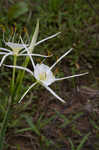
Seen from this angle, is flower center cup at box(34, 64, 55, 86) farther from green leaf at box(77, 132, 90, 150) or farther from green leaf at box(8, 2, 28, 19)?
green leaf at box(8, 2, 28, 19)

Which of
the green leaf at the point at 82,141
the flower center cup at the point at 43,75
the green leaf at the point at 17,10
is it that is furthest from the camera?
the green leaf at the point at 17,10

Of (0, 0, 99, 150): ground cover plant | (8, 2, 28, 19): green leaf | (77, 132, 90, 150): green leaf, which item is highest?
(8, 2, 28, 19): green leaf

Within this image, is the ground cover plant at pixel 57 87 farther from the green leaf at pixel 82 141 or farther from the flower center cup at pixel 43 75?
the flower center cup at pixel 43 75

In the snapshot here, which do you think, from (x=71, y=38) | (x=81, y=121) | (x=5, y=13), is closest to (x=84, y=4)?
(x=71, y=38)

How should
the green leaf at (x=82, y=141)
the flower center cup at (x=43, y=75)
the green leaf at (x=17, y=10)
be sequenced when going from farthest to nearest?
1. the green leaf at (x=17, y=10)
2. the green leaf at (x=82, y=141)
3. the flower center cup at (x=43, y=75)

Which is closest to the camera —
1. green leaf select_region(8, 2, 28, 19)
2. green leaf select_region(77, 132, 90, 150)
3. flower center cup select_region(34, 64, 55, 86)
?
flower center cup select_region(34, 64, 55, 86)

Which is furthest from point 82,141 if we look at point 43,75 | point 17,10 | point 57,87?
point 17,10

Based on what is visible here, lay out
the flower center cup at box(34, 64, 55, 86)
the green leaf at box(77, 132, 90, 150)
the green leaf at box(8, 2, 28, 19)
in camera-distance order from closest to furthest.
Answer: the flower center cup at box(34, 64, 55, 86)
the green leaf at box(77, 132, 90, 150)
the green leaf at box(8, 2, 28, 19)

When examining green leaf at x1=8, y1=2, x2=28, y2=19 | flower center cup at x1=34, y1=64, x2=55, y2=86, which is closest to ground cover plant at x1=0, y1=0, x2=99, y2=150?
green leaf at x1=8, y1=2, x2=28, y2=19

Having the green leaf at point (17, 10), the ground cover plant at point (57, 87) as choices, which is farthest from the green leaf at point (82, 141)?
the green leaf at point (17, 10)

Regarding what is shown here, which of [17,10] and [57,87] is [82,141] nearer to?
[57,87]
